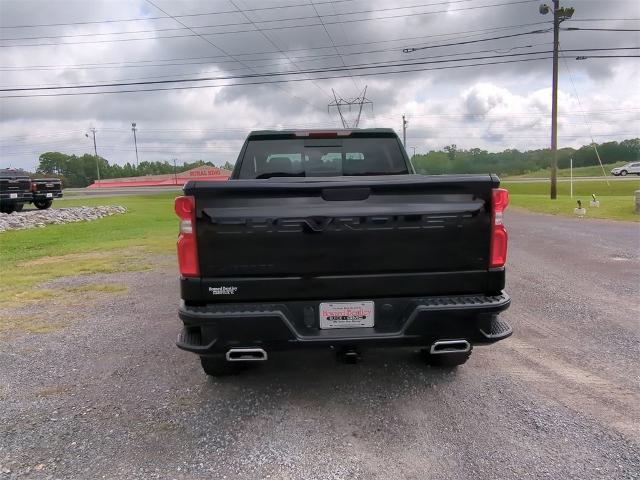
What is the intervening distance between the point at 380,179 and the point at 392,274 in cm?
61

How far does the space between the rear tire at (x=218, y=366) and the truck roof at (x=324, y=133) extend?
84.2 inches

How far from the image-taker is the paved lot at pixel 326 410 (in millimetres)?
2736

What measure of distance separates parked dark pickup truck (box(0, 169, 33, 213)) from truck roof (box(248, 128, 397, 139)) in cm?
1687

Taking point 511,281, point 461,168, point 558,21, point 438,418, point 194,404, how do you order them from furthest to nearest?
point 461,168 < point 558,21 < point 511,281 < point 194,404 < point 438,418

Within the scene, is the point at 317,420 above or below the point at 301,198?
below

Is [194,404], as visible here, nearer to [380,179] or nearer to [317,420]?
[317,420]

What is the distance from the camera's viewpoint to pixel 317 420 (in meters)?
3.23

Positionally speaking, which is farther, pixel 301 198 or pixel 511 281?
pixel 511 281

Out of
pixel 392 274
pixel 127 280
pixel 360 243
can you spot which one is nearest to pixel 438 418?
pixel 392 274

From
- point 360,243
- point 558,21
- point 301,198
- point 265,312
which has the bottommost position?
point 265,312

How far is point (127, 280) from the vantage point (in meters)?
7.84

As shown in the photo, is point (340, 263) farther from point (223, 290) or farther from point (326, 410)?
point (326, 410)

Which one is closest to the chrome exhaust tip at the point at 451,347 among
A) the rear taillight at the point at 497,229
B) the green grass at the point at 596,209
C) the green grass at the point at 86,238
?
the rear taillight at the point at 497,229

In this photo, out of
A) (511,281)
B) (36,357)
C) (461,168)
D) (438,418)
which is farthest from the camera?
(461,168)
